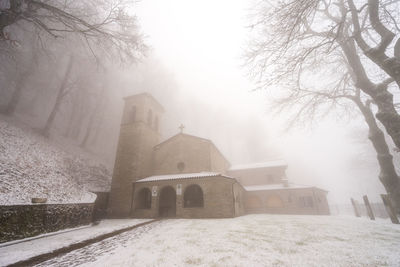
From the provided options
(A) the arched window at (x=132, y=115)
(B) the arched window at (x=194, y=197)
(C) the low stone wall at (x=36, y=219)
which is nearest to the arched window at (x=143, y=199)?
(B) the arched window at (x=194, y=197)

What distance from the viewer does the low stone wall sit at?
21.7 ft

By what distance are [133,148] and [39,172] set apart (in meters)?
7.71

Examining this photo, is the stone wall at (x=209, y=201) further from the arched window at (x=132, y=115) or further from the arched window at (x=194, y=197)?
the arched window at (x=132, y=115)

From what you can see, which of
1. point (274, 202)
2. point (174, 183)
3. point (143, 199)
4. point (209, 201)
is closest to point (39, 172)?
point (143, 199)

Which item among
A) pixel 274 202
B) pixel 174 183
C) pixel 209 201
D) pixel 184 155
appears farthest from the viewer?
pixel 274 202

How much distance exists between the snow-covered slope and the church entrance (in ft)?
20.8

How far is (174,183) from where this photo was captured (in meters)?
15.8

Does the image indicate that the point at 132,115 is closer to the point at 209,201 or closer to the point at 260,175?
the point at 209,201

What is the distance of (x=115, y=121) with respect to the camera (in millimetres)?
33469

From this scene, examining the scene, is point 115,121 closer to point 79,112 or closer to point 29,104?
point 79,112

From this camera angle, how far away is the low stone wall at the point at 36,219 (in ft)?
21.7

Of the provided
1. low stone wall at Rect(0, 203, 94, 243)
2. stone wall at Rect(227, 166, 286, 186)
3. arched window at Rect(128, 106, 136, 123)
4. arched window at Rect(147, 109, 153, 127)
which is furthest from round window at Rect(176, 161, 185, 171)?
stone wall at Rect(227, 166, 286, 186)

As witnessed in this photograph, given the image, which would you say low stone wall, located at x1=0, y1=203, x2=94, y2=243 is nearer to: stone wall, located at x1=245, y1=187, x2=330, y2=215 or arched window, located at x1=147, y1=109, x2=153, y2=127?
arched window, located at x1=147, y1=109, x2=153, y2=127

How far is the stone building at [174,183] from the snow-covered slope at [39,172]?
10.4ft
